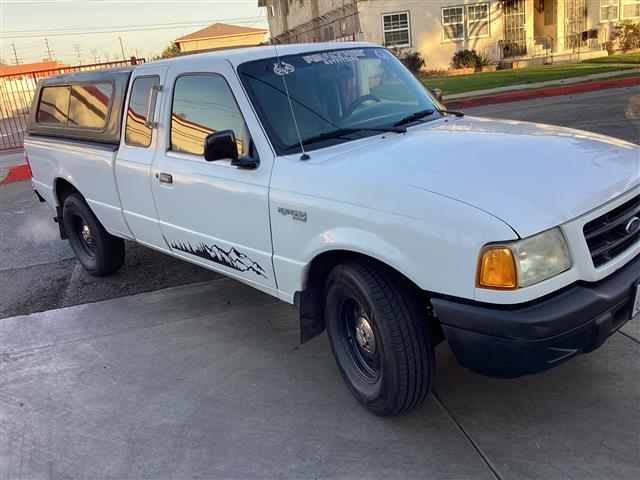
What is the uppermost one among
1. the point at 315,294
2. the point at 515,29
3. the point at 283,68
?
the point at 515,29

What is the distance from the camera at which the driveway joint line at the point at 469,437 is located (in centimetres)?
277

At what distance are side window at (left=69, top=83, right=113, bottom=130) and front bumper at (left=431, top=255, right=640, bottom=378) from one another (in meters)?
3.65

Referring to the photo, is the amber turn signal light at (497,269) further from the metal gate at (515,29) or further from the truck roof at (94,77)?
the metal gate at (515,29)

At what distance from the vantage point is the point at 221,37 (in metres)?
54.6

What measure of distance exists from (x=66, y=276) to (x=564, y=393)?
488 cm

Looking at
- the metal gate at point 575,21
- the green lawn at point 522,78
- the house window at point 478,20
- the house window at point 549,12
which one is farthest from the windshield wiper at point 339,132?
the house window at point 549,12

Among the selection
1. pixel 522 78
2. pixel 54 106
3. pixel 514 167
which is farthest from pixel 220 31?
pixel 514 167

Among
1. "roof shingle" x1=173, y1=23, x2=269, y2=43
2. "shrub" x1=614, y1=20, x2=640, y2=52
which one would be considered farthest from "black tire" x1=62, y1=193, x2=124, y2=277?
"roof shingle" x1=173, y1=23, x2=269, y2=43

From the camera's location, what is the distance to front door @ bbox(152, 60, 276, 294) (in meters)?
3.53

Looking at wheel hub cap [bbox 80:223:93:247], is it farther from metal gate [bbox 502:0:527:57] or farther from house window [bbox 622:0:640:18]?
house window [bbox 622:0:640:18]

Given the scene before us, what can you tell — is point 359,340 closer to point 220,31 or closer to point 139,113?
point 139,113

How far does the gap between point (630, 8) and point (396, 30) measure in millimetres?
10087

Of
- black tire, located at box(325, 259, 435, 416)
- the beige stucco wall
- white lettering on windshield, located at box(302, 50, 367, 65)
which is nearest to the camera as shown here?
black tire, located at box(325, 259, 435, 416)

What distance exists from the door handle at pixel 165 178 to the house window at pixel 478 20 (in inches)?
962
